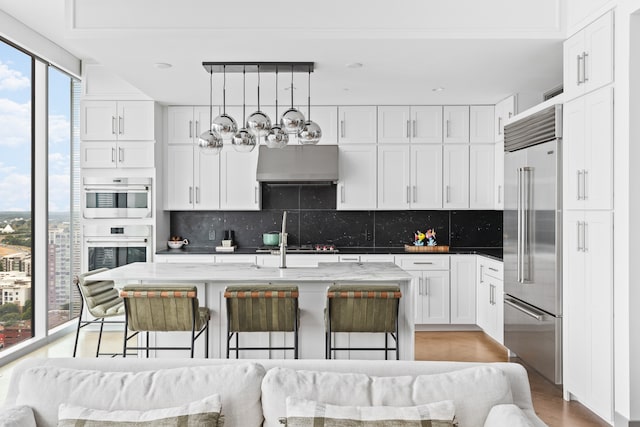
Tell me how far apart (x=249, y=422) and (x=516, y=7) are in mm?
3259

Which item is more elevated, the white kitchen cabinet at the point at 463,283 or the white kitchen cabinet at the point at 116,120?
the white kitchen cabinet at the point at 116,120

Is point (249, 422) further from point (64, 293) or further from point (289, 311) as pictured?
point (64, 293)

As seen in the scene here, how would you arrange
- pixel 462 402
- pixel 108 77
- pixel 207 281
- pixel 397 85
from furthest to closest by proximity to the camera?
1. pixel 108 77
2. pixel 397 85
3. pixel 207 281
4. pixel 462 402

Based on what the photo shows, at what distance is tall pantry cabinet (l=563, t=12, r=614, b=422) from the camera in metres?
3.19

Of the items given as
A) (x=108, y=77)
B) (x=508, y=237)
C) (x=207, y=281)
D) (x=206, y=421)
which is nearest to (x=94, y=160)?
(x=108, y=77)

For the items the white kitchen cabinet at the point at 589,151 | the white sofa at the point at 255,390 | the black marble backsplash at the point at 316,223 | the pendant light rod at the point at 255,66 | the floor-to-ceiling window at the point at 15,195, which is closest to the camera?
the white sofa at the point at 255,390

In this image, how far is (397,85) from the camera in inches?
200

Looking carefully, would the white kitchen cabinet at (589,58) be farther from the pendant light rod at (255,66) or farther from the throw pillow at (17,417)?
the throw pillow at (17,417)

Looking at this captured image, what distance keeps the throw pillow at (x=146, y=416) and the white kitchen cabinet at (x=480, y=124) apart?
5053 millimetres

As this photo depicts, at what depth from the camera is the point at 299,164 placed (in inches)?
236

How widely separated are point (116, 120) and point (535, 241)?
4.48 meters

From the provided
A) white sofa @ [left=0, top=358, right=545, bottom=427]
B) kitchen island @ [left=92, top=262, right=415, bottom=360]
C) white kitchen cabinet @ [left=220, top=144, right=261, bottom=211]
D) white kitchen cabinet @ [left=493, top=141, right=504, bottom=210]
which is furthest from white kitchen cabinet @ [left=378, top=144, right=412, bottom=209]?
white sofa @ [left=0, top=358, right=545, bottom=427]

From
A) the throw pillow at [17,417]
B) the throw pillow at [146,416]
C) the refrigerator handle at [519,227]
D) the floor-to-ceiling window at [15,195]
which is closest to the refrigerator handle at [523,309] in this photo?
the refrigerator handle at [519,227]

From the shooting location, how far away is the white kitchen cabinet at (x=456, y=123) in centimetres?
607
